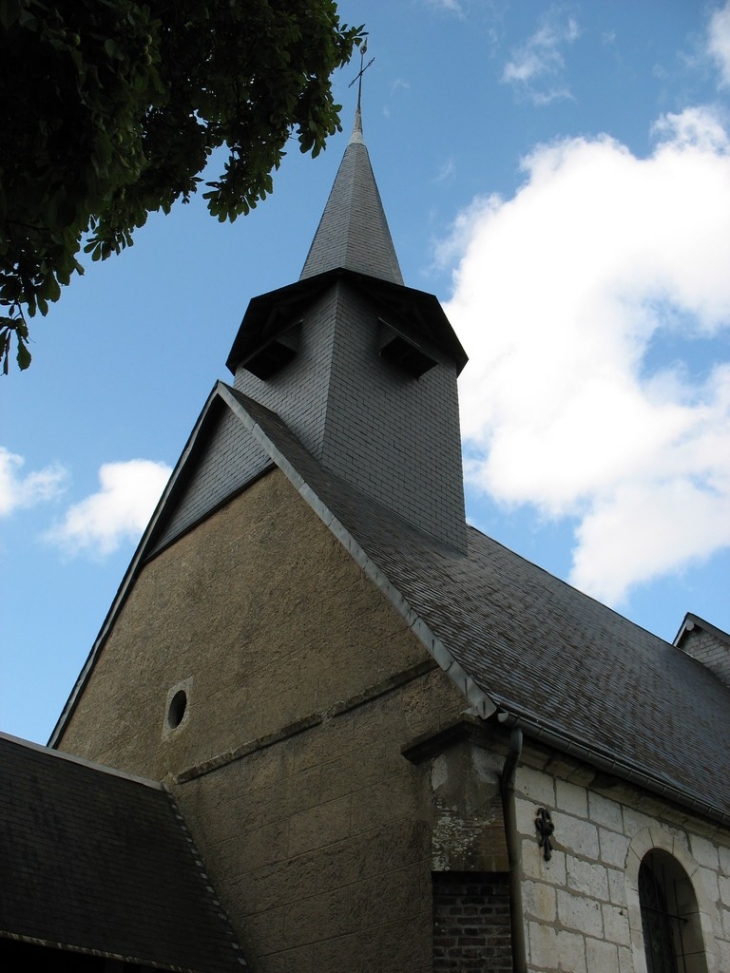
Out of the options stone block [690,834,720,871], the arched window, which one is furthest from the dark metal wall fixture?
stone block [690,834,720,871]

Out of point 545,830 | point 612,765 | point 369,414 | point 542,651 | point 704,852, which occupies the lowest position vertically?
point 545,830


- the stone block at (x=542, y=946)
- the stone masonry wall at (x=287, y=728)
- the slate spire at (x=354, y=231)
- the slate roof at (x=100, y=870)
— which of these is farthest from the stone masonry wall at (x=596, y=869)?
the slate spire at (x=354, y=231)

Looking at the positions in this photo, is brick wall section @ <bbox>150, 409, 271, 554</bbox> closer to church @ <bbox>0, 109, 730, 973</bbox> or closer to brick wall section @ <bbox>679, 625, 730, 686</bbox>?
church @ <bbox>0, 109, 730, 973</bbox>

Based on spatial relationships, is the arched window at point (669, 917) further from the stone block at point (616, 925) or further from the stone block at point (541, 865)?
the stone block at point (541, 865)

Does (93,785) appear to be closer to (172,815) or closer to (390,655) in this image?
(172,815)

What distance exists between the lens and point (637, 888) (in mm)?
6664

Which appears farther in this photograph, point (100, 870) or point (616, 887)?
point (100, 870)

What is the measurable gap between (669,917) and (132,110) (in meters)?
6.61

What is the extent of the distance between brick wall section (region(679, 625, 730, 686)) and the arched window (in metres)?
8.45

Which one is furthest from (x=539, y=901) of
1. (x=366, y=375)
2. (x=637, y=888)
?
(x=366, y=375)

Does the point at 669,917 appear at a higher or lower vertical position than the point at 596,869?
lower

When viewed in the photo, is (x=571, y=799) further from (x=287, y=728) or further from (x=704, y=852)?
(x=287, y=728)

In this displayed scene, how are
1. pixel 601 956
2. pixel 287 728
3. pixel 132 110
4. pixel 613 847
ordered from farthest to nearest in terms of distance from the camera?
pixel 287 728 → pixel 613 847 → pixel 601 956 → pixel 132 110

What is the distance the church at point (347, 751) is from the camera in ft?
19.6
